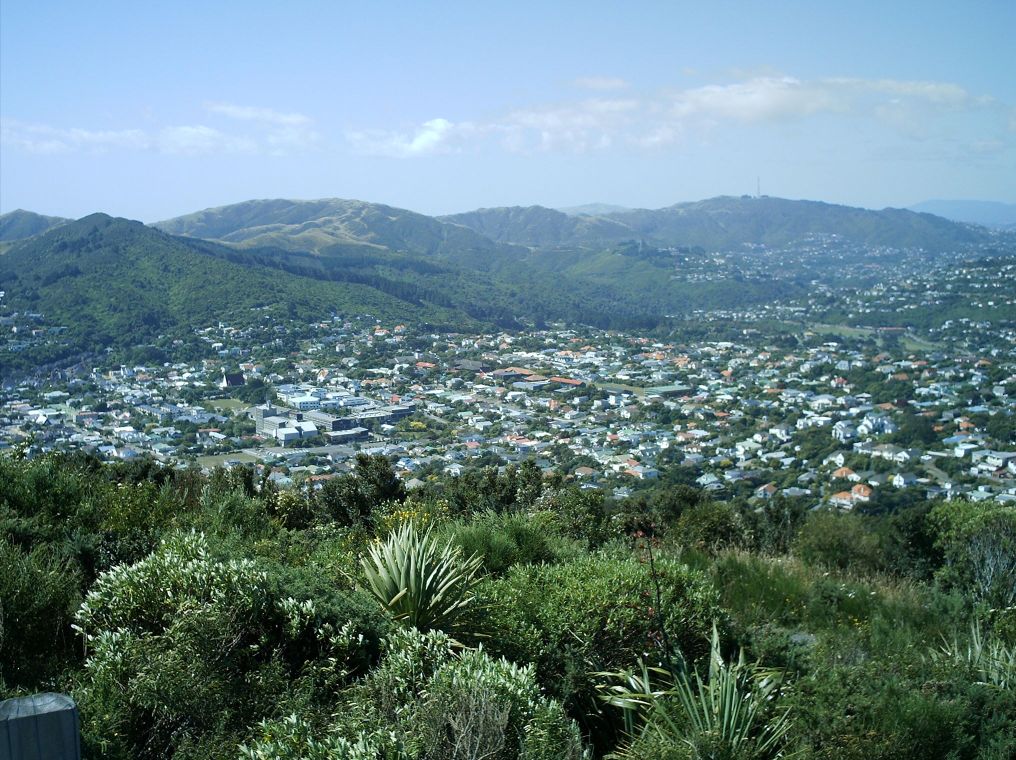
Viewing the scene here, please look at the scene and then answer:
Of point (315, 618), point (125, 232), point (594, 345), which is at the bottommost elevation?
point (594, 345)

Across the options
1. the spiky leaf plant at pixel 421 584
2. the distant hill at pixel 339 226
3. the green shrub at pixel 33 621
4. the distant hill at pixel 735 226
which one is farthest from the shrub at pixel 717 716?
the distant hill at pixel 735 226

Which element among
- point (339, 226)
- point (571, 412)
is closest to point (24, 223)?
point (339, 226)

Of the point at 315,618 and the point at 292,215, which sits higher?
the point at 292,215

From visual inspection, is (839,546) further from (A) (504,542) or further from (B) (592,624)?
(B) (592,624)

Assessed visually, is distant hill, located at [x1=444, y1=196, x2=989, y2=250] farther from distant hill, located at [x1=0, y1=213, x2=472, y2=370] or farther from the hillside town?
the hillside town

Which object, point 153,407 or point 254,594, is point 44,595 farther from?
point 153,407

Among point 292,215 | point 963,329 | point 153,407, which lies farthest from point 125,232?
point 292,215

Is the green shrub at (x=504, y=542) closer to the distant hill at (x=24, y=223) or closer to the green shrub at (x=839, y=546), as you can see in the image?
the green shrub at (x=839, y=546)
